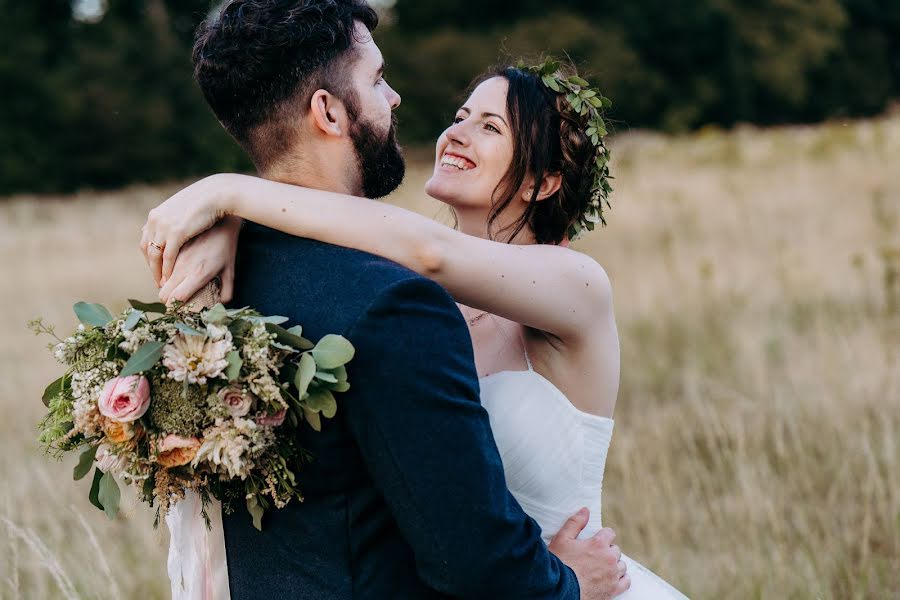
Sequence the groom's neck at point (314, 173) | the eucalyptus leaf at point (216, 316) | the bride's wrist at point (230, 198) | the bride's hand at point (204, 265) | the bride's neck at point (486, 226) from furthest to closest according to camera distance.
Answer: the bride's neck at point (486, 226), the groom's neck at point (314, 173), the bride's wrist at point (230, 198), the bride's hand at point (204, 265), the eucalyptus leaf at point (216, 316)

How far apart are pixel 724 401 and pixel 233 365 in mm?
4844

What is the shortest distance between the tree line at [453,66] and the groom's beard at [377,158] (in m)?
21.4

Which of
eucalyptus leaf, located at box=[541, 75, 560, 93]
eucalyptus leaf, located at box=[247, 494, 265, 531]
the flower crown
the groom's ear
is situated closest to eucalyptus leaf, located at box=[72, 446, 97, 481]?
eucalyptus leaf, located at box=[247, 494, 265, 531]

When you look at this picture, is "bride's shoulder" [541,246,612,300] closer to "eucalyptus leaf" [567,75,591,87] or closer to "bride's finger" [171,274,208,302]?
"eucalyptus leaf" [567,75,591,87]

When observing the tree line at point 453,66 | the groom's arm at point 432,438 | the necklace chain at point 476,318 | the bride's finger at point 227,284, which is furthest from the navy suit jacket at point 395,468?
the tree line at point 453,66

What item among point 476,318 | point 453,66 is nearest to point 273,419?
point 476,318

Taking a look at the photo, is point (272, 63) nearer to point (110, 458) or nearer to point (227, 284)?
point (227, 284)

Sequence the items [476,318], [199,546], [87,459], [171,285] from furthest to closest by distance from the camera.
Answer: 1. [476,318]
2. [199,546]
3. [171,285]
4. [87,459]

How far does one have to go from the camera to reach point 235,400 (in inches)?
72.0

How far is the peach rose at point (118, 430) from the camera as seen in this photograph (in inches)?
72.6

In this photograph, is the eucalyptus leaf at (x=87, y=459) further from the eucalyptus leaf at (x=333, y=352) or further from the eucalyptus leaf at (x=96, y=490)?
the eucalyptus leaf at (x=333, y=352)

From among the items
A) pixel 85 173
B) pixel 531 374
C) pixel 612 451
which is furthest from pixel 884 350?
pixel 85 173

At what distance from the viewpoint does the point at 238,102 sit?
7.50ft

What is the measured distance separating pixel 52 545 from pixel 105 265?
924cm
